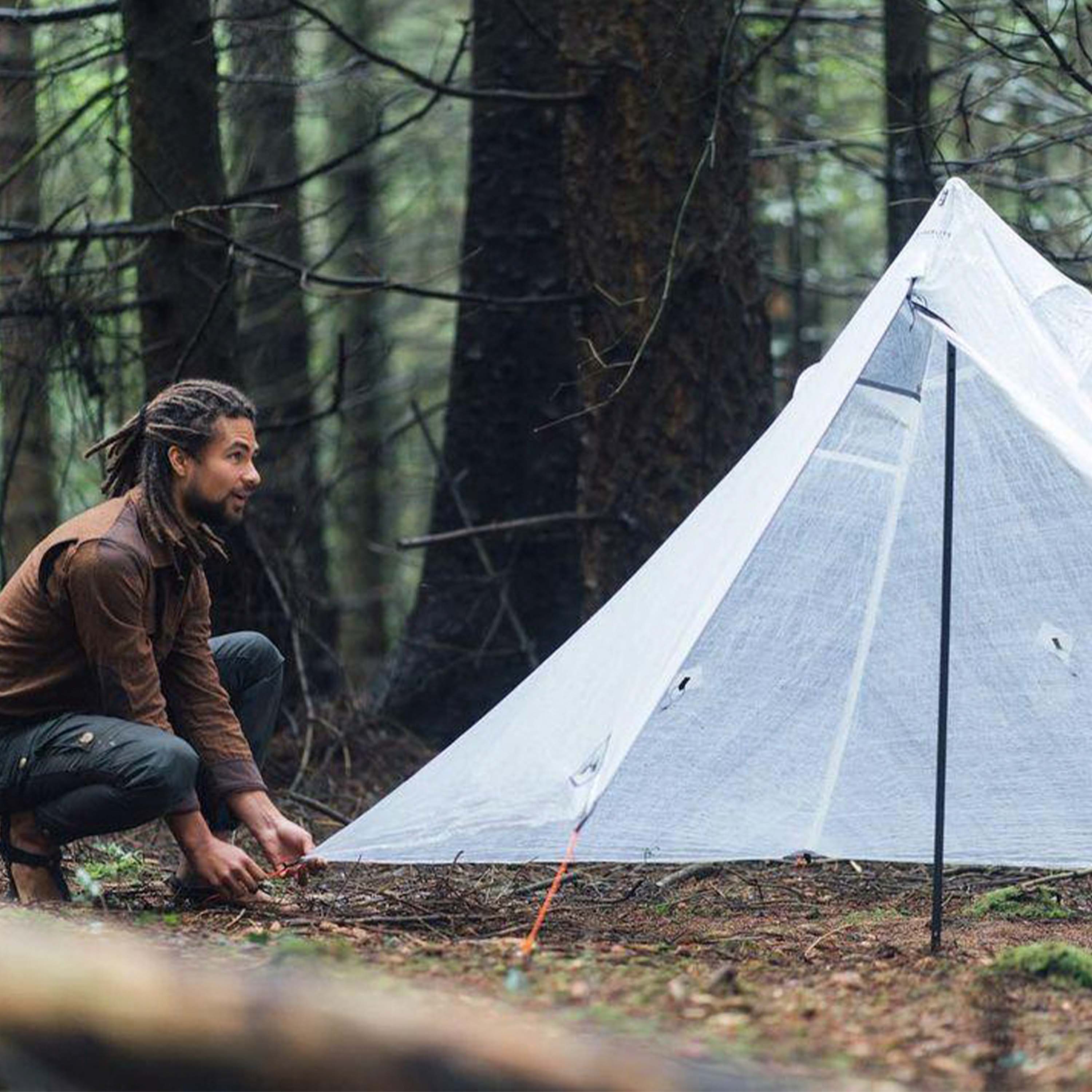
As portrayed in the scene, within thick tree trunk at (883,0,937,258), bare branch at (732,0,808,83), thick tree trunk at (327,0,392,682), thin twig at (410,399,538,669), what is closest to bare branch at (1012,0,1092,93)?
bare branch at (732,0,808,83)

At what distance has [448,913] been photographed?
4.43 m

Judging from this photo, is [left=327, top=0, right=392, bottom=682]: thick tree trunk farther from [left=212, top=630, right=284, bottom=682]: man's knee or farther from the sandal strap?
the sandal strap

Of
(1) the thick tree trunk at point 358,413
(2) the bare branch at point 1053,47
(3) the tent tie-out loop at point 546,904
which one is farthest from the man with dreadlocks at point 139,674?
(1) the thick tree trunk at point 358,413

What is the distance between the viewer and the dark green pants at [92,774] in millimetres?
4164

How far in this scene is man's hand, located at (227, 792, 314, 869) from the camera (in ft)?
14.2

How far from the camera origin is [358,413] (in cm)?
1410

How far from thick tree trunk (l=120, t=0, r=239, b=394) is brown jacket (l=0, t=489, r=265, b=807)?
2.39 meters

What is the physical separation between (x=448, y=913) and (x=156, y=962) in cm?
200

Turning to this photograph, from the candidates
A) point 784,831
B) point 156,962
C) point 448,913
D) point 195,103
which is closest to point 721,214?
point 195,103

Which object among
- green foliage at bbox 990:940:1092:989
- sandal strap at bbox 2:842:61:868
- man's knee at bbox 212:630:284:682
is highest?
man's knee at bbox 212:630:284:682

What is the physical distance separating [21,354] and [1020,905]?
483 cm

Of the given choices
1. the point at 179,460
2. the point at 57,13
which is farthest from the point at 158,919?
the point at 57,13

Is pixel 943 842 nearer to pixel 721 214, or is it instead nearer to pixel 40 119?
pixel 721 214

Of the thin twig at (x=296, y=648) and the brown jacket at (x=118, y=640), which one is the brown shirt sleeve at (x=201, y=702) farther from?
the thin twig at (x=296, y=648)
